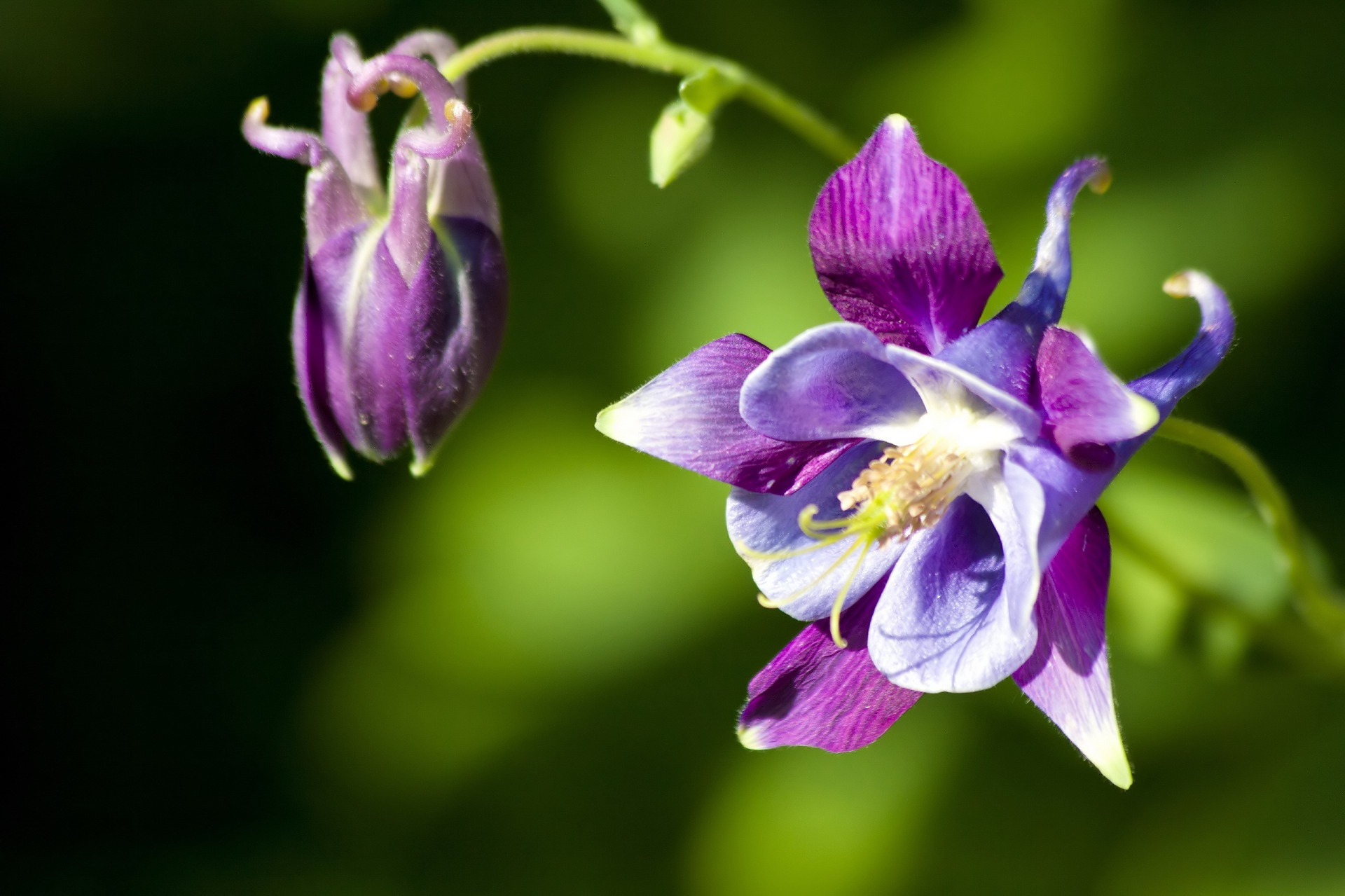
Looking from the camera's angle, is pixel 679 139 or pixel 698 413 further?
pixel 679 139

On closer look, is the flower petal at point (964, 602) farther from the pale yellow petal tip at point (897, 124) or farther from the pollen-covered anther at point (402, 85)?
the pollen-covered anther at point (402, 85)

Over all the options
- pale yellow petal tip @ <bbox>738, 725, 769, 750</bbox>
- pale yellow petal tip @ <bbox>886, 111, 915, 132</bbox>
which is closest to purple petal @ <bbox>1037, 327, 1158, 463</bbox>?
pale yellow petal tip @ <bbox>886, 111, 915, 132</bbox>

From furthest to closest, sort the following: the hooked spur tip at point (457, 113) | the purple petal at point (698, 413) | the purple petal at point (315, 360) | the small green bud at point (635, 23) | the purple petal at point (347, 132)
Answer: the small green bud at point (635, 23), the purple petal at point (347, 132), the purple petal at point (315, 360), the hooked spur tip at point (457, 113), the purple petal at point (698, 413)

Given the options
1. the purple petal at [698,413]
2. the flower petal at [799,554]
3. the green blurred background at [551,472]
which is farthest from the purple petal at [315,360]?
the green blurred background at [551,472]

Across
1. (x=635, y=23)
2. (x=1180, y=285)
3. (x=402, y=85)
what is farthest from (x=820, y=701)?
(x=635, y=23)

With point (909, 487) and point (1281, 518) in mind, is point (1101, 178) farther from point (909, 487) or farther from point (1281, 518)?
point (1281, 518)

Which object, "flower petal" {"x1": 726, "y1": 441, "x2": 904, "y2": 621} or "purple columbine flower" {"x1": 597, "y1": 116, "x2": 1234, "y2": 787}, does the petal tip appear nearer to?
"purple columbine flower" {"x1": 597, "y1": 116, "x2": 1234, "y2": 787}

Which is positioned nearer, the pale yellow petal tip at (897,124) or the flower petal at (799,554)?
the pale yellow petal tip at (897,124)

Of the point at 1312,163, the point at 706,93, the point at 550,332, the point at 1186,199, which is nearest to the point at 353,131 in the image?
the point at 706,93
